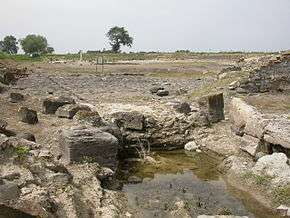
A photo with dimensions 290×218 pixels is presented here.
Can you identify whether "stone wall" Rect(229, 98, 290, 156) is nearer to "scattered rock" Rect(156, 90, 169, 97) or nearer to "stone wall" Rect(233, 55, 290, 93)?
"stone wall" Rect(233, 55, 290, 93)

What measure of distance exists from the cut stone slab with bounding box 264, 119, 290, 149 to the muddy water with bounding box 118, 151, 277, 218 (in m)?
1.59

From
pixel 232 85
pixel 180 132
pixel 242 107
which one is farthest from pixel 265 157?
pixel 232 85

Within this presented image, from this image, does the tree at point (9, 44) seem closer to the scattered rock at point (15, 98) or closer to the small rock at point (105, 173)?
the scattered rock at point (15, 98)

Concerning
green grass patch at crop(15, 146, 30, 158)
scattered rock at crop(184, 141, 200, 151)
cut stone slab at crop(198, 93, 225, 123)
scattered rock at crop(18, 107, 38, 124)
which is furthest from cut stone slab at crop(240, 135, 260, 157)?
scattered rock at crop(18, 107, 38, 124)

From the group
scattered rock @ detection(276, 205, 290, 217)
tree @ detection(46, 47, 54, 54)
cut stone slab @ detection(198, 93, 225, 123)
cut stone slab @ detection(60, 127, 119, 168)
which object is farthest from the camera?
tree @ detection(46, 47, 54, 54)

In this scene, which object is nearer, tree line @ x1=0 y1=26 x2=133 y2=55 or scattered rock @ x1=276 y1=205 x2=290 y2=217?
scattered rock @ x1=276 y1=205 x2=290 y2=217

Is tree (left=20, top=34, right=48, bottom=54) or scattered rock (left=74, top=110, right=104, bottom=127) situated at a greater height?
tree (left=20, top=34, right=48, bottom=54)

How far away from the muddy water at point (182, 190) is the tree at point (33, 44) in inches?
2637

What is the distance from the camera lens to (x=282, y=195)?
9.94 meters

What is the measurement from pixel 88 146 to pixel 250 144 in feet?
14.9

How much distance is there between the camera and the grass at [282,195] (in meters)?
9.78

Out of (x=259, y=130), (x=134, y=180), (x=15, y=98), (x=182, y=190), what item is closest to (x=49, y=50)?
(x=15, y=98)

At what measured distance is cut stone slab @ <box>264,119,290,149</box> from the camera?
11.4 metres

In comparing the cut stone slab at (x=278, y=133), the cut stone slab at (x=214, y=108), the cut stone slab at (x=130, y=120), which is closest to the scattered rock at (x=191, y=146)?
the cut stone slab at (x=130, y=120)
